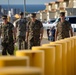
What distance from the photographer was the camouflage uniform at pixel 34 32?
1656 cm

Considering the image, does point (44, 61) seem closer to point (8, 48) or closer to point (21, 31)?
point (8, 48)

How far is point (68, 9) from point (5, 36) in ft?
229

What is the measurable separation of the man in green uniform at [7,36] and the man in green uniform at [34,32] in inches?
26.7

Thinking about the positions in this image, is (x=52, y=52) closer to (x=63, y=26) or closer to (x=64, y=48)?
(x=64, y=48)

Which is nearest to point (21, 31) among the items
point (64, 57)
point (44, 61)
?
point (64, 57)

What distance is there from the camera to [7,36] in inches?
637

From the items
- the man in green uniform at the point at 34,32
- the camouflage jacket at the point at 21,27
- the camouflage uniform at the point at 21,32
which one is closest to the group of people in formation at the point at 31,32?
the man in green uniform at the point at 34,32

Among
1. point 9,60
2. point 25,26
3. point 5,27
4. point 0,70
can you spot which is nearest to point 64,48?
point 9,60

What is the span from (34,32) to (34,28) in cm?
16

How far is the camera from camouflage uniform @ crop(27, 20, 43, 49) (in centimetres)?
1656

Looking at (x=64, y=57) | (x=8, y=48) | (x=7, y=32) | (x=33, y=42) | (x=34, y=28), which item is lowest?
(x=8, y=48)

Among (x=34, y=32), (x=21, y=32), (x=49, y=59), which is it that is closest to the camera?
(x=49, y=59)

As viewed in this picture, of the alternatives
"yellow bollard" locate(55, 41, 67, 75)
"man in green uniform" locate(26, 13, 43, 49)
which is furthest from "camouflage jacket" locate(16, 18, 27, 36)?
"yellow bollard" locate(55, 41, 67, 75)

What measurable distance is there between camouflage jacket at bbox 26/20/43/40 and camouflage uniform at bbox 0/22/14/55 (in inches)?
30.8
